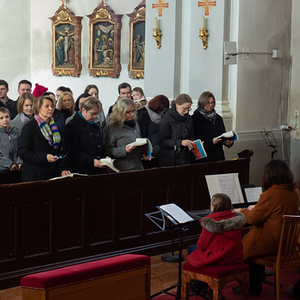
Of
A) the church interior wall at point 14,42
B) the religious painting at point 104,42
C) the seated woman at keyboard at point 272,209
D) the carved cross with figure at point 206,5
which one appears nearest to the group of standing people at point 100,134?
the seated woman at keyboard at point 272,209

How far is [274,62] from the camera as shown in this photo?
983 cm

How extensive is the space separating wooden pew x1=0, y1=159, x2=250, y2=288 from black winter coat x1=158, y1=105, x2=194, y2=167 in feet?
0.62

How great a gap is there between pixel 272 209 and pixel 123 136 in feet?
6.89

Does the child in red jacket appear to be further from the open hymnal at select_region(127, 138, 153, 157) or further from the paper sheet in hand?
the open hymnal at select_region(127, 138, 153, 157)

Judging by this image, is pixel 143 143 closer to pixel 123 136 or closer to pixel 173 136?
pixel 123 136

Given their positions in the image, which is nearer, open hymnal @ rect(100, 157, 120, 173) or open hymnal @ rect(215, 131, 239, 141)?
open hymnal @ rect(100, 157, 120, 173)

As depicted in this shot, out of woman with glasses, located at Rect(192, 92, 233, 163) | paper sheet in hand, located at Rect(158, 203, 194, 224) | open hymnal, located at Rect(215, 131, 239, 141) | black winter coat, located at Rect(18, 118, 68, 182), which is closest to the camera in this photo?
paper sheet in hand, located at Rect(158, 203, 194, 224)

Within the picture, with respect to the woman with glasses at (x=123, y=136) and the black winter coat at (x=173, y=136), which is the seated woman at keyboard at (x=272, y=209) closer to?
the woman with glasses at (x=123, y=136)

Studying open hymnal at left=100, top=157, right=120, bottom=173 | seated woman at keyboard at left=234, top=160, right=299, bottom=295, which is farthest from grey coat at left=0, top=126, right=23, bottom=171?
seated woman at keyboard at left=234, top=160, right=299, bottom=295

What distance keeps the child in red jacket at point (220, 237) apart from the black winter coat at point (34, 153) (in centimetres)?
193

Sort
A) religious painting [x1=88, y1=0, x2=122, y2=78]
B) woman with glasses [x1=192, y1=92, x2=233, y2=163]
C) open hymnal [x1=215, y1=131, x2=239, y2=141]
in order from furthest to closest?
religious painting [x1=88, y1=0, x2=122, y2=78] < woman with glasses [x1=192, y1=92, x2=233, y2=163] < open hymnal [x1=215, y1=131, x2=239, y2=141]

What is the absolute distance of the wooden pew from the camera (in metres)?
5.48

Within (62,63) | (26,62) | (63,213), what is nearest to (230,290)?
(63,213)

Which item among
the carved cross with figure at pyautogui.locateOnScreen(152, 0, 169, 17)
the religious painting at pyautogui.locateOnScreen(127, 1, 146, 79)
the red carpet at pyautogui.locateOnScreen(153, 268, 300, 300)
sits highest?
the carved cross with figure at pyautogui.locateOnScreen(152, 0, 169, 17)
